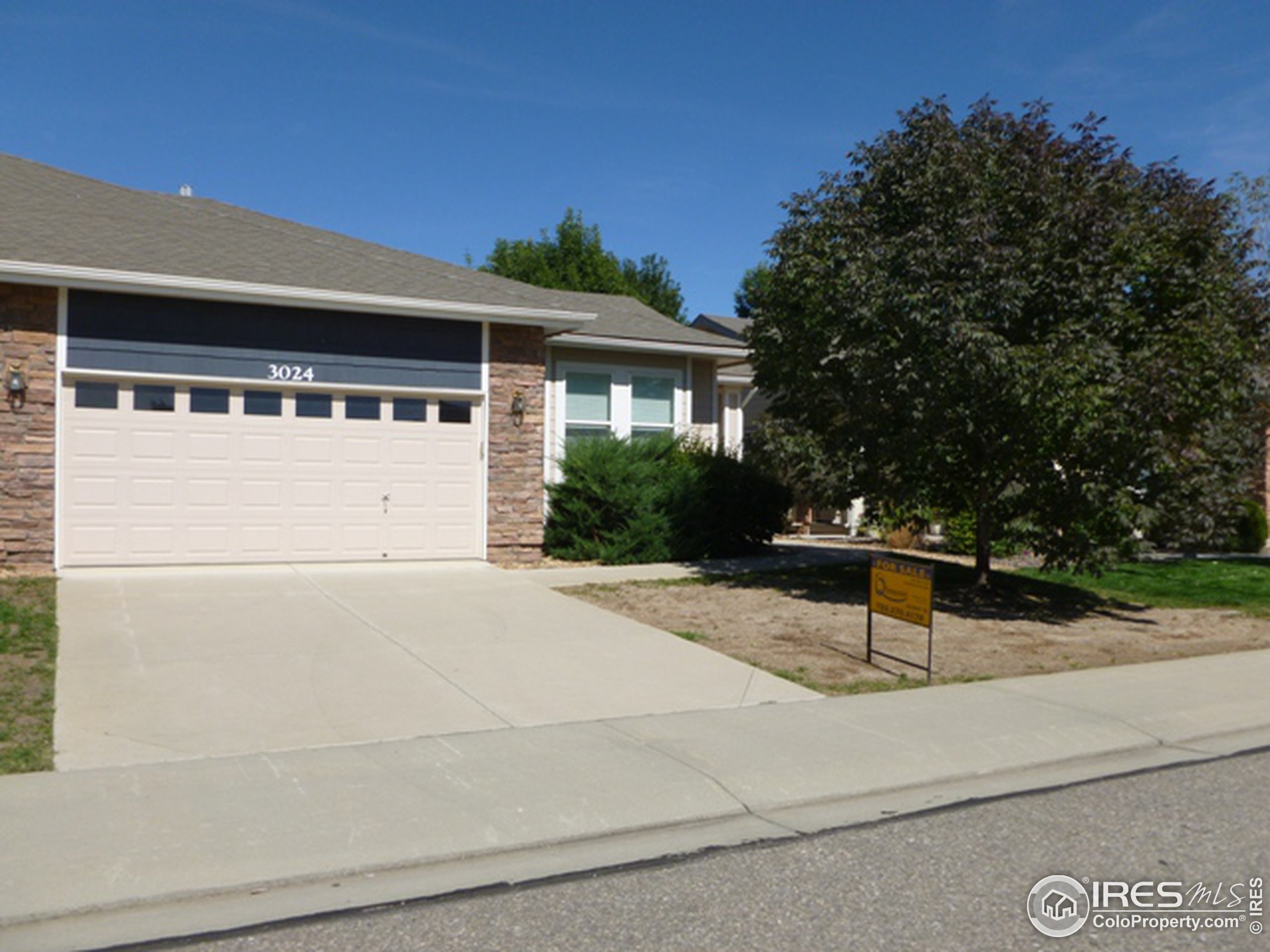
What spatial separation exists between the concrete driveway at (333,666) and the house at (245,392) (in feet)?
3.79

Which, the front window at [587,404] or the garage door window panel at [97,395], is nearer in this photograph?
the garage door window panel at [97,395]

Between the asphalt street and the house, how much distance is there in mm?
10152

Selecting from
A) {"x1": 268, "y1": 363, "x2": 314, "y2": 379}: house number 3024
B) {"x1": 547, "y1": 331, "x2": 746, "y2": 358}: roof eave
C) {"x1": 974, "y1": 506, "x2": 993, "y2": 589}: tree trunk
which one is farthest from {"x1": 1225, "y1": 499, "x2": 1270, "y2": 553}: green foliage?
{"x1": 268, "y1": 363, "x2": 314, "y2": 379}: house number 3024

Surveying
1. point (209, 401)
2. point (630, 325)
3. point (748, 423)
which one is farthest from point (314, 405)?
point (748, 423)

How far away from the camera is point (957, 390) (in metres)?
11.8

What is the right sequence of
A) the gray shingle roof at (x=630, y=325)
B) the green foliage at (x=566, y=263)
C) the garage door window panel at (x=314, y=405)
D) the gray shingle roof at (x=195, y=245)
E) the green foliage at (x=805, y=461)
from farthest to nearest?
the green foliage at (x=566, y=263) < the gray shingle roof at (x=630, y=325) < the garage door window panel at (x=314, y=405) < the green foliage at (x=805, y=461) < the gray shingle roof at (x=195, y=245)

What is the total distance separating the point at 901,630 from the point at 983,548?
11.7 ft

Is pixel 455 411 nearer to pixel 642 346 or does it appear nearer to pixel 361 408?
pixel 361 408

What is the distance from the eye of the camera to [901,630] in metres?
11.5

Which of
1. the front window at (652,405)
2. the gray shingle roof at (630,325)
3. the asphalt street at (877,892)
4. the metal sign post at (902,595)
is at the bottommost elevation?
the asphalt street at (877,892)

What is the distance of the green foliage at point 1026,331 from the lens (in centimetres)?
1153

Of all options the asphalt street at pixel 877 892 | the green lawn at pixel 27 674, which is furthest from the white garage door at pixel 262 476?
the asphalt street at pixel 877 892

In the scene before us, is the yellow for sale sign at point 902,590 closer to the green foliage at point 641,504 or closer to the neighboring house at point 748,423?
the green foliage at point 641,504

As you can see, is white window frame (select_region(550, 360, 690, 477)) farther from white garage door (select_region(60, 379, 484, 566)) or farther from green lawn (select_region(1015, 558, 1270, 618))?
green lawn (select_region(1015, 558, 1270, 618))
